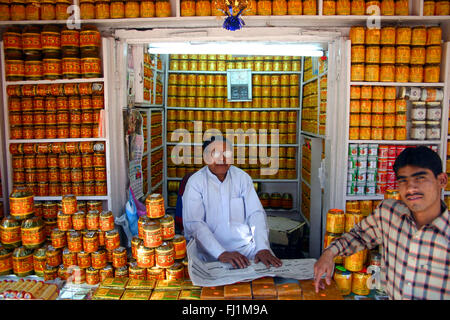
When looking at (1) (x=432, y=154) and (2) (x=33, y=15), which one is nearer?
(1) (x=432, y=154)

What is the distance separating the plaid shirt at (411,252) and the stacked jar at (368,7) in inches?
88.9

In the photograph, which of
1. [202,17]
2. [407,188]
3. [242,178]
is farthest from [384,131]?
[407,188]

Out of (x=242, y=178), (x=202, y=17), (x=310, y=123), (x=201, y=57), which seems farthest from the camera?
(x=201, y=57)

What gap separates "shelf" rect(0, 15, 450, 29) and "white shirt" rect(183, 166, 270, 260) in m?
1.44

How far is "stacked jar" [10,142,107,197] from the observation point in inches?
138

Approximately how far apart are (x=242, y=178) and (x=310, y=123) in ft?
7.51

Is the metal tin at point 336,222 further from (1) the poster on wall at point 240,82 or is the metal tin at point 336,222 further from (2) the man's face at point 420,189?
(1) the poster on wall at point 240,82

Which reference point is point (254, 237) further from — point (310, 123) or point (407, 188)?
point (310, 123)

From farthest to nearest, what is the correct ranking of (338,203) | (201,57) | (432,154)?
(201,57), (338,203), (432,154)

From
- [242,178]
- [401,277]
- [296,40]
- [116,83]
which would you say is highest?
[296,40]

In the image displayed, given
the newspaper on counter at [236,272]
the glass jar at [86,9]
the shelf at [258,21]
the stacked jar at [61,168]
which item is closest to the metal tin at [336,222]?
the newspaper on counter at [236,272]

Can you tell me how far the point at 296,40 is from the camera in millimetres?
3432

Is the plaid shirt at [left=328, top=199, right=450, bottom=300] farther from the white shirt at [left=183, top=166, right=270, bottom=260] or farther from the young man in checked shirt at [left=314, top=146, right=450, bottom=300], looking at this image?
the white shirt at [left=183, top=166, right=270, bottom=260]

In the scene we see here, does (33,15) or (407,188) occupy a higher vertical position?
(33,15)
